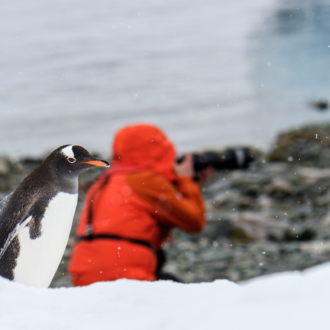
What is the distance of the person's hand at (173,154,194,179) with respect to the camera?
1.45 meters

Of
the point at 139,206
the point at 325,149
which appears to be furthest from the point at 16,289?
the point at 325,149

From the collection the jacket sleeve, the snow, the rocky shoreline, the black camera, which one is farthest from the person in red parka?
the snow

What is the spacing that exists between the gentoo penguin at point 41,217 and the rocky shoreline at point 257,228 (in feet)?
4.07

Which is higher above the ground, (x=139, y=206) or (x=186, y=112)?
(x=139, y=206)

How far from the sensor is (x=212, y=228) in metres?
3.65

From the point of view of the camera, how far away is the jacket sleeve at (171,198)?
53.9 inches

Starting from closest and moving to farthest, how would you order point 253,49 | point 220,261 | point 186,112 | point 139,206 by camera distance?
point 139,206
point 220,261
point 186,112
point 253,49

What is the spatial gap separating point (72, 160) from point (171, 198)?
124 centimetres

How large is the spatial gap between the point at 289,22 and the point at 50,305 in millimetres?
36459

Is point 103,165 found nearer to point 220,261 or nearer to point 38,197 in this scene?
point 38,197

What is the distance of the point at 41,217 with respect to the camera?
14.7 inches

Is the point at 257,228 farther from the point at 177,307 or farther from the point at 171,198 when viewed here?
the point at 177,307

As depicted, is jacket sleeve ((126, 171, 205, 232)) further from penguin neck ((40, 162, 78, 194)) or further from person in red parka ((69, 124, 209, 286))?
penguin neck ((40, 162, 78, 194))

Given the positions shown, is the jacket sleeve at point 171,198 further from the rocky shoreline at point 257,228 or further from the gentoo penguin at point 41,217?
the gentoo penguin at point 41,217
